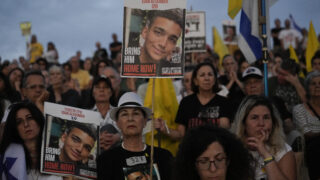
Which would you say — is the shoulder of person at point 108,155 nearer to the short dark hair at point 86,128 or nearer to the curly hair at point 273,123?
the short dark hair at point 86,128

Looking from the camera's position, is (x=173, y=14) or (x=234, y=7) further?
(x=234, y=7)

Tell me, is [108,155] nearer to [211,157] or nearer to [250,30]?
[211,157]

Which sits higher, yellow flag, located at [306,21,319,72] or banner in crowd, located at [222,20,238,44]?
banner in crowd, located at [222,20,238,44]

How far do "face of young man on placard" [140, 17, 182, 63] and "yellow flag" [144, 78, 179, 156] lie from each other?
1.50m

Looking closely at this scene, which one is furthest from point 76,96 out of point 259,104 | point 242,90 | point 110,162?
point 259,104

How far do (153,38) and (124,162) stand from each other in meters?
1.45

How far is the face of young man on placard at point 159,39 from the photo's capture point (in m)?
5.00

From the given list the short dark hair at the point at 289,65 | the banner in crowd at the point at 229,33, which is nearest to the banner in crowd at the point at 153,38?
the short dark hair at the point at 289,65

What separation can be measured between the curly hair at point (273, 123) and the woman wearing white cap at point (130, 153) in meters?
0.82

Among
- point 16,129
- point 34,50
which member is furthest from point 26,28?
point 16,129

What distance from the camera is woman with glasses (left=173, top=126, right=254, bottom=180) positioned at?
3.53 metres

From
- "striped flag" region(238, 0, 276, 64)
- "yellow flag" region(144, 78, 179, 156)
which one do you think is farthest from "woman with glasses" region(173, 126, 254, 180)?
"striped flag" region(238, 0, 276, 64)

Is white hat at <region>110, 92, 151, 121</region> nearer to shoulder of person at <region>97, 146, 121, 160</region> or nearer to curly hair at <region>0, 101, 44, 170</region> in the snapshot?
shoulder of person at <region>97, 146, 121, 160</region>

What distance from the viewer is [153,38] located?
5055 mm
